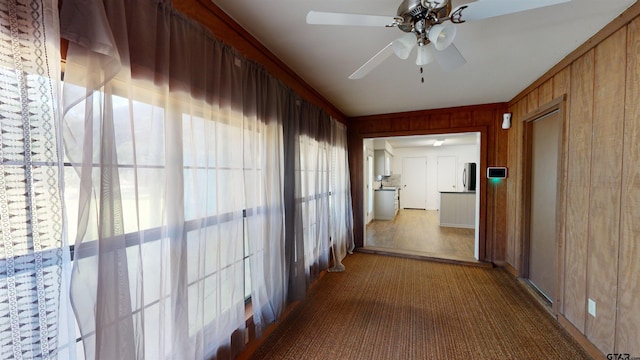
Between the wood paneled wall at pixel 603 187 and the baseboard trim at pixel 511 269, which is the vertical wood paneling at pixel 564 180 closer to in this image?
the wood paneled wall at pixel 603 187

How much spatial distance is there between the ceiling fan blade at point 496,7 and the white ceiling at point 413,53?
41cm

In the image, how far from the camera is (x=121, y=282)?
89cm

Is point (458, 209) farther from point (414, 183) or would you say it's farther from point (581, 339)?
point (581, 339)

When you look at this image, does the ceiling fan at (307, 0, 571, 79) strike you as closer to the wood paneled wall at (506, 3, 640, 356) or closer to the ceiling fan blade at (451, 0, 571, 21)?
the ceiling fan blade at (451, 0, 571, 21)

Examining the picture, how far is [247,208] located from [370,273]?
2278 millimetres

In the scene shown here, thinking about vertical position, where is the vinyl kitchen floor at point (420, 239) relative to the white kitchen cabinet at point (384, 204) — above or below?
below

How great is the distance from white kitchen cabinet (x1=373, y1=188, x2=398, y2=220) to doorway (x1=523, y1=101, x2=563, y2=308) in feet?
12.2

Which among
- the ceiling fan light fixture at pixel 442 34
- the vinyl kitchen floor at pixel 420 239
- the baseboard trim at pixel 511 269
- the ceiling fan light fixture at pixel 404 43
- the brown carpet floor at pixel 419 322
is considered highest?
the ceiling fan light fixture at pixel 404 43

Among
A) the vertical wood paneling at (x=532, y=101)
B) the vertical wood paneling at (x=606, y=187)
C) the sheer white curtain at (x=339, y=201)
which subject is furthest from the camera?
the sheer white curtain at (x=339, y=201)

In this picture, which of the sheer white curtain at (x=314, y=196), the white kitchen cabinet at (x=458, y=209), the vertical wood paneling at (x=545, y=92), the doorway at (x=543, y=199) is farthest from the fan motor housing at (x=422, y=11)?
the white kitchen cabinet at (x=458, y=209)

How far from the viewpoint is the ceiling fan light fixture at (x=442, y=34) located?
43.7 inches

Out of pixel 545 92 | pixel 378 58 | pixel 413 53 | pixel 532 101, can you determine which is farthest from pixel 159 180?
pixel 532 101

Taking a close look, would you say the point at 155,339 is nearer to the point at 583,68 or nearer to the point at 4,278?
the point at 4,278

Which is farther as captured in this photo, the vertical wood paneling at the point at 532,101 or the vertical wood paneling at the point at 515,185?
the vertical wood paneling at the point at 515,185
